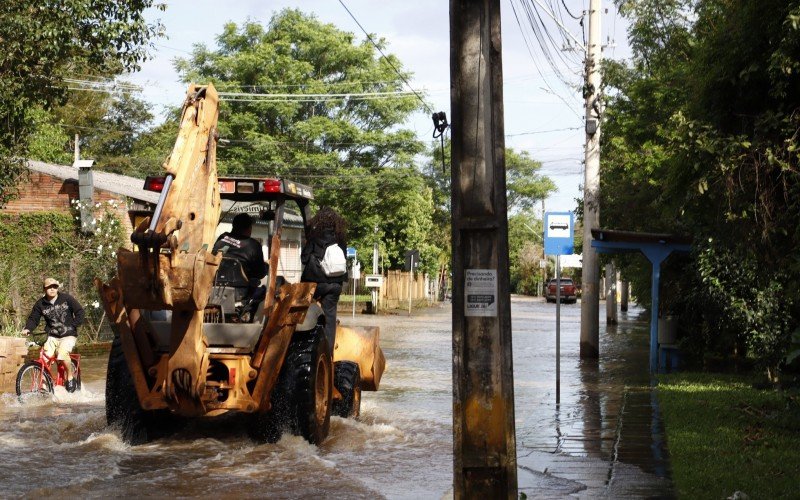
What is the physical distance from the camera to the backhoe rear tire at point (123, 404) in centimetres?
1130

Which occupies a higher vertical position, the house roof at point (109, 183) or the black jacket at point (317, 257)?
the house roof at point (109, 183)

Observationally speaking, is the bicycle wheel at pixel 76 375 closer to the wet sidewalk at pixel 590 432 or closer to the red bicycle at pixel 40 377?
the red bicycle at pixel 40 377

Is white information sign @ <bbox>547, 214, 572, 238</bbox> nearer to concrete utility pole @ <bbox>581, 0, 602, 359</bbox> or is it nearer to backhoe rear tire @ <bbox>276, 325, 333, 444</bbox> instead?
backhoe rear tire @ <bbox>276, 325, 333, 444</bbox>

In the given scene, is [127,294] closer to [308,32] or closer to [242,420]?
[242,420]

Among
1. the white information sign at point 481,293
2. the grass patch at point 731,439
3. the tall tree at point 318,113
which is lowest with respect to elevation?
the grass patch at point 731,439

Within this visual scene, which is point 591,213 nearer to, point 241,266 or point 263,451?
point 241,266

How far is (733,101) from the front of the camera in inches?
459

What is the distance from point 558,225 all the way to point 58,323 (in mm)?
7432

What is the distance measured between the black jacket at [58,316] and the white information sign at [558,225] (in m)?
7.10

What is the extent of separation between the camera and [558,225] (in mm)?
15648

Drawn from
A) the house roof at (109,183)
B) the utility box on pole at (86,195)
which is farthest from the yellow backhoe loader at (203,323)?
the house roof at (109,183)

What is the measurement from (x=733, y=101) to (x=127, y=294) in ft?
21.7

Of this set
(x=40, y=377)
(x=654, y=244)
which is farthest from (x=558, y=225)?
(x=40, y=377)

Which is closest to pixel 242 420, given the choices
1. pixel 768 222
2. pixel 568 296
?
pixel 768 222
